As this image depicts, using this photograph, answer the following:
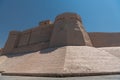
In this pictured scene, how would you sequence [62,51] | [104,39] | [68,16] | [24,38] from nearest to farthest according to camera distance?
[62,51], [68,16], [104,39], [24,38]

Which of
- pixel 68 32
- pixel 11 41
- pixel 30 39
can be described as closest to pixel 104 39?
pixel 68 32

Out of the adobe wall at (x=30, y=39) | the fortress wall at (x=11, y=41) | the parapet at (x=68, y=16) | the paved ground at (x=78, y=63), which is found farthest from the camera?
the fortress wall at (x=11, y=41)

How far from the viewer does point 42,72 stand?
49.2 ft

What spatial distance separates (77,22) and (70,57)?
956 cm

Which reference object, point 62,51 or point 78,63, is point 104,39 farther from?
point 78,63

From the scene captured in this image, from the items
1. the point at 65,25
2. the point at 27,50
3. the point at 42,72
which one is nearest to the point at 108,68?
the point at 42,72

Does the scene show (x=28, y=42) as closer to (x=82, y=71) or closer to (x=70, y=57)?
(x=70, y=57)

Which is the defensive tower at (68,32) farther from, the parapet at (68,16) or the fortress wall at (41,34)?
the fortress wall at (41,34)

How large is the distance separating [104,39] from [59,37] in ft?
32.1

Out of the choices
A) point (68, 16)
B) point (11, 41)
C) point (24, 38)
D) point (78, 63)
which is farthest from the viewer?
point (11, 41)

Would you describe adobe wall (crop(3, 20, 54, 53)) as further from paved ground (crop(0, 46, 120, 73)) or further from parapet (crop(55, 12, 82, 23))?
paved ground (crop(0, 46, 120, 73))

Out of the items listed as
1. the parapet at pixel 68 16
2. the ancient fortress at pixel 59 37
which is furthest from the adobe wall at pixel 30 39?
the parapet at pixel 68 16

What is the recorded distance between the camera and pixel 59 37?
2458cm

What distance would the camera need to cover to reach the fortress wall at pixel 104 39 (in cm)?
2991
